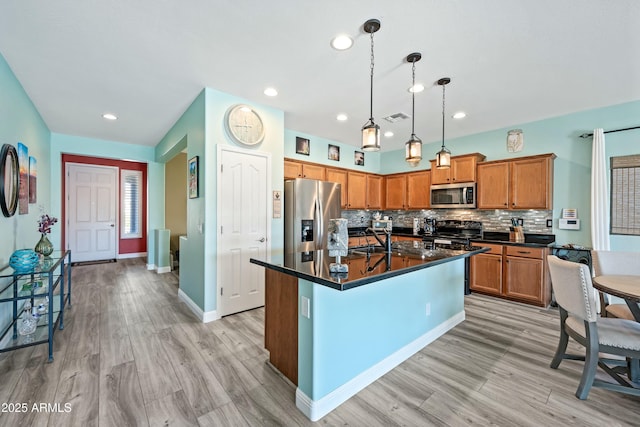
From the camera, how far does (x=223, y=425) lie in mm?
1648

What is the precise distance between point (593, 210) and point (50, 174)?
832 cm

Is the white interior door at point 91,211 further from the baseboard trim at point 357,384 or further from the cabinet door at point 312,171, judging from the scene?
the baseboard trim at point 357,384

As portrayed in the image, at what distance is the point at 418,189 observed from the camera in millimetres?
5512

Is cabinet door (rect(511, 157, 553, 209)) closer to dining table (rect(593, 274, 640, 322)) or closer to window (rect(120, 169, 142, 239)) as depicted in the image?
dining table (rect(593, 274, 640, 322))

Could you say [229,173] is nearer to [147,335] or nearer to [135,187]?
[147,335]

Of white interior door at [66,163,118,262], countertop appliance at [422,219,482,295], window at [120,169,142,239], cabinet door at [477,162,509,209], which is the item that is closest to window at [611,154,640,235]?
cabinet door at [477,162,509,209]

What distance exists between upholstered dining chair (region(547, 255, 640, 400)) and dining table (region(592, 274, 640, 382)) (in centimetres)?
8

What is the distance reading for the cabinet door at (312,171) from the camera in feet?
15.7

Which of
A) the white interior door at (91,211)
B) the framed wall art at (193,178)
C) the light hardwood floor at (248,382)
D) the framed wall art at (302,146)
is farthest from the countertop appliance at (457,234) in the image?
the white interior door at (91,211)

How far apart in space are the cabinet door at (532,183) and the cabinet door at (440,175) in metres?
0.97

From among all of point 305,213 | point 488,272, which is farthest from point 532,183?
point 305,213

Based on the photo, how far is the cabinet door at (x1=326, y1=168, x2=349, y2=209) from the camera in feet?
17.0

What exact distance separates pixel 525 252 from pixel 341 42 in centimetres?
373

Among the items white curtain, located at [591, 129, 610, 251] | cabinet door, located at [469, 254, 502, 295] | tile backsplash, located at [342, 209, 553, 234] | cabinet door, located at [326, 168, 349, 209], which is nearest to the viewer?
white curtain, located at [591, 129, 610, 251]
